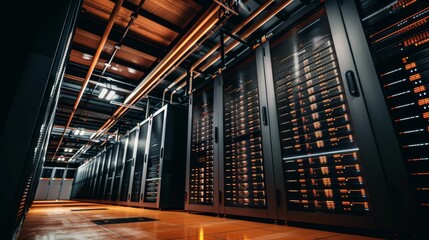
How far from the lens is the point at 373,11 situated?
1560mm

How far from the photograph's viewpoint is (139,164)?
5.22 meters

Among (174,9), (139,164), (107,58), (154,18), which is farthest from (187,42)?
(139,164)

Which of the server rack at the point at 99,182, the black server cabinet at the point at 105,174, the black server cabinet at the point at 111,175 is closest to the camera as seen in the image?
the black server cabinet at the point at 111,175

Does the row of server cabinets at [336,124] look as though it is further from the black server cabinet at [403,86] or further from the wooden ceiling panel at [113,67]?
the wooden ceiling panel at [113,67]

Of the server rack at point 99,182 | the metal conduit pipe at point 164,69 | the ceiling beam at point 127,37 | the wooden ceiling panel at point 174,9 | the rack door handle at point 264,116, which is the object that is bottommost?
the server rack at point 99,182

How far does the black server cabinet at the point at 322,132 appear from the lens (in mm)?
1421

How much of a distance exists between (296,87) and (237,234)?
4.79 feet

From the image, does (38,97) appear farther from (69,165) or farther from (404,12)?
(69,165)

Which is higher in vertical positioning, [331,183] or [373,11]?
[373,11]

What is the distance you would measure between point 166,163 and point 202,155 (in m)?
1.18

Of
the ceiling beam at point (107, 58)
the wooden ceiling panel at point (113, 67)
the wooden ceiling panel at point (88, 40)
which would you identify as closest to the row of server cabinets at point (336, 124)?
the wooden ceiling panel at point (88, 40)

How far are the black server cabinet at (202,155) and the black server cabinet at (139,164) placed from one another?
1917mm

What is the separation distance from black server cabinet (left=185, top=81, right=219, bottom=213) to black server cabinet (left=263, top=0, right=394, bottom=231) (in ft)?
3.78

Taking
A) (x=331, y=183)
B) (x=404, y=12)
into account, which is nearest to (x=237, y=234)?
(x=331, y=183)
